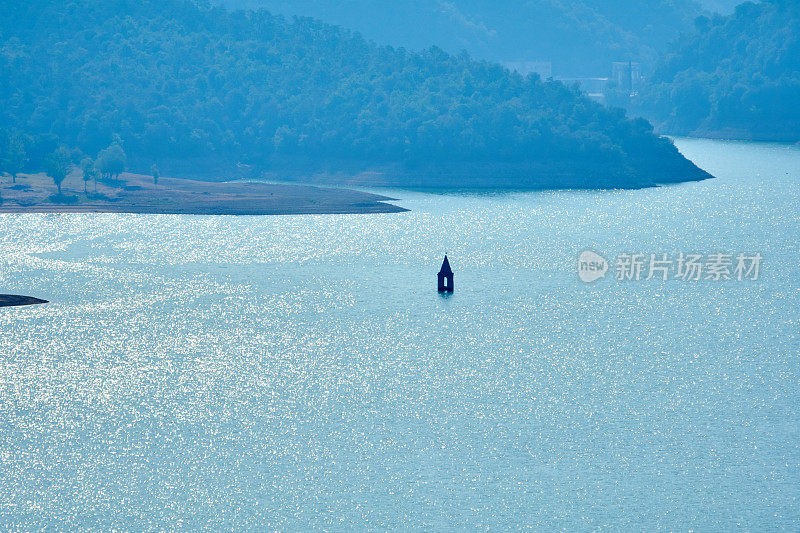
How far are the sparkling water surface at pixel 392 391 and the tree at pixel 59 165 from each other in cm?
4163

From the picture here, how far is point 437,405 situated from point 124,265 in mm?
49771

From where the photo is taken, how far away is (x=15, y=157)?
15838cm

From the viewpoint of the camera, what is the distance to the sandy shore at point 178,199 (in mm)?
141750

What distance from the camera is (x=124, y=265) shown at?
101m

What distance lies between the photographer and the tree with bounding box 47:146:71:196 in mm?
150750

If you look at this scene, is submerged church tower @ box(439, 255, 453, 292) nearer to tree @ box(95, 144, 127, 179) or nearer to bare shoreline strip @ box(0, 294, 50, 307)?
bare shoreline strip @ box(0, 294, 50, 307)

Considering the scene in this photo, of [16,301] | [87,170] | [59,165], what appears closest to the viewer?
[16,301]

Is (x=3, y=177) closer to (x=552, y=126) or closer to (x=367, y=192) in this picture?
(x=367, y=192)

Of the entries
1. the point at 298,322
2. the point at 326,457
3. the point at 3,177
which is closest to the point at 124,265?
the point at 298,322
